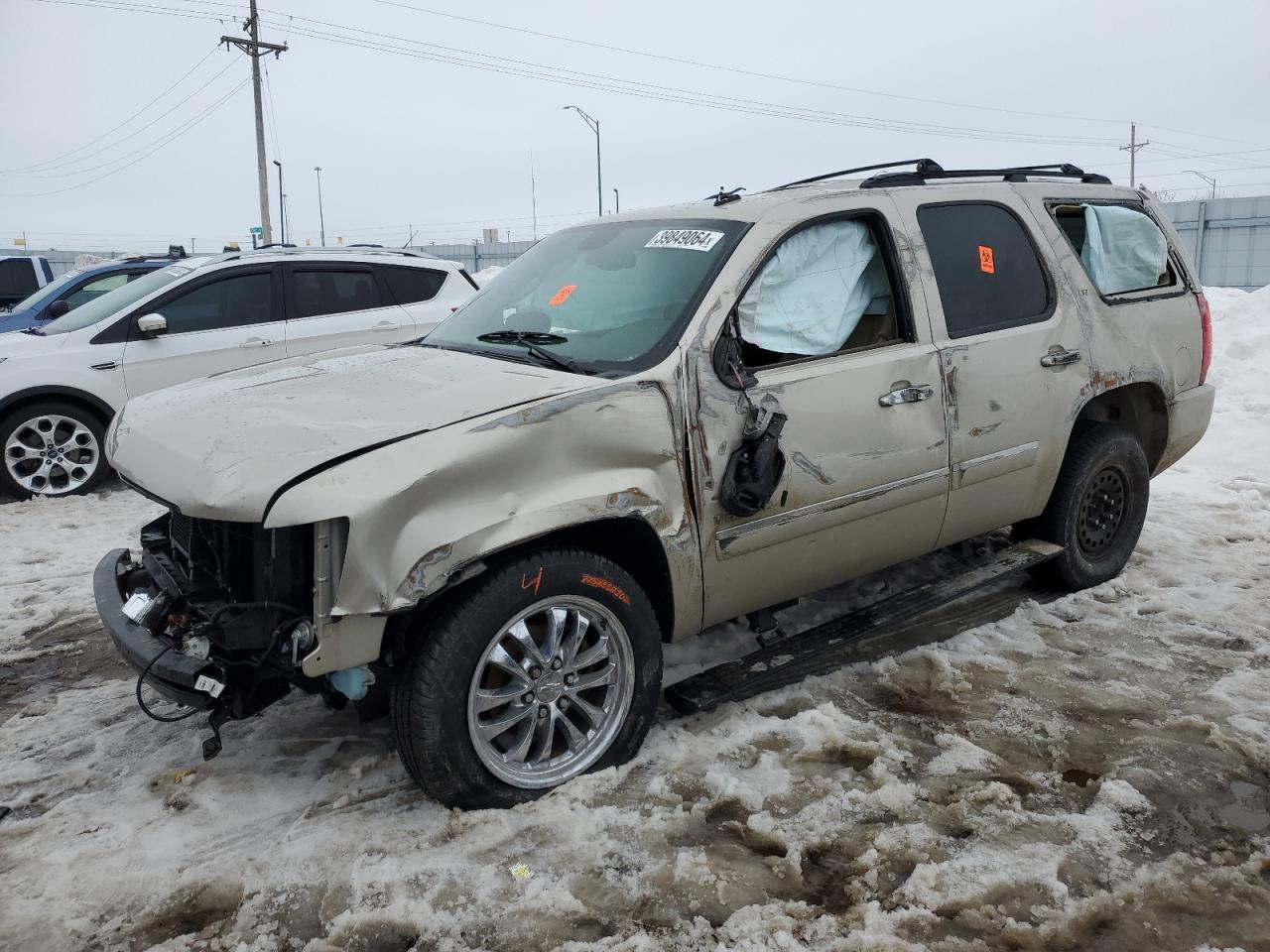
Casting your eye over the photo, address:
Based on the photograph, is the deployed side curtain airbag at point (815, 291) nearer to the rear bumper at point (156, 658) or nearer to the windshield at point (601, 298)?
the windshield at point (601, 298)

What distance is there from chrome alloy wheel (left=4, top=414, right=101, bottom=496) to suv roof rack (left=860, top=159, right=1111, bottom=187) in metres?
6.29

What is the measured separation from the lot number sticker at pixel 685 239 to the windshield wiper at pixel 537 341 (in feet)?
1.87

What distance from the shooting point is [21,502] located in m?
7.29

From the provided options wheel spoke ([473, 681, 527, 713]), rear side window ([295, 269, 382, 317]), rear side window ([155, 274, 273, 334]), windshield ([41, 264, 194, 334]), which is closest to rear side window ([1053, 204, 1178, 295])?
wheel spoke ([473, 681, 527, 713])

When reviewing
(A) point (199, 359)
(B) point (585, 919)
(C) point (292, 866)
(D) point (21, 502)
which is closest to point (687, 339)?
(B) point (585, 919)

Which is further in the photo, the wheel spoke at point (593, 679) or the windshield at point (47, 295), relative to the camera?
the windshield at point (47, 295)

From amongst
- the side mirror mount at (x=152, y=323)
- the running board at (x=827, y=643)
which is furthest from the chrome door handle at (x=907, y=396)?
the side mirror mount at (x=152, y=323)

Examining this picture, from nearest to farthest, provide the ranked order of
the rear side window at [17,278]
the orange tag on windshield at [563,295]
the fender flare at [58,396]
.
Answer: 1. the orange tag on windshield at [563,295]
2. the fender flare at [58,396]
3. the rear side window at [17,278]

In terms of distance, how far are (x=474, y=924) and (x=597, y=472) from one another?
1.32 metres

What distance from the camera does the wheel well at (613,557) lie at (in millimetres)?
2893

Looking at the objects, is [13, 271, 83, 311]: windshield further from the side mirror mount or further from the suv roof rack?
the suv roof rack

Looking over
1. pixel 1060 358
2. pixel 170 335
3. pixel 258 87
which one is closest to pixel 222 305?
pixel 170 335

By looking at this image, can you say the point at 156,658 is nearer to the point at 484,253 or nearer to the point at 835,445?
the point at 835,445

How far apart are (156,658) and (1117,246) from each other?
4584 millimetres
